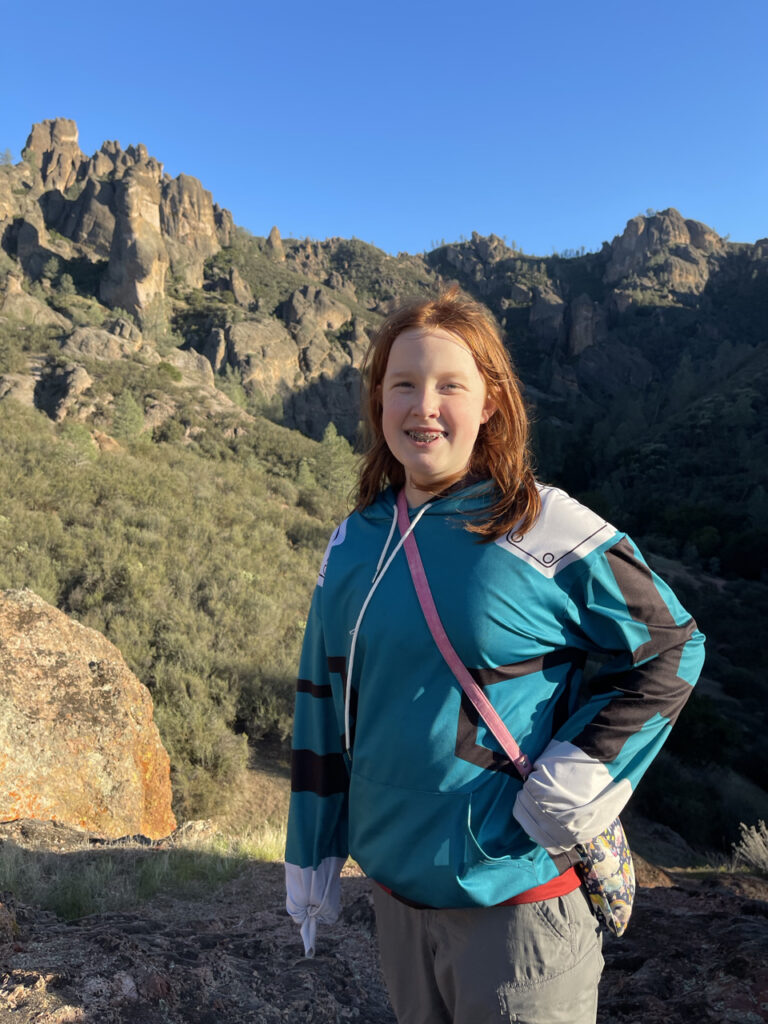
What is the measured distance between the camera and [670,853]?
281 inches

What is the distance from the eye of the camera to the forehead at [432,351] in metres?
1.30

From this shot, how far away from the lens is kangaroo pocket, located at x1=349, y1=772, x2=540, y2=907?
3.67 feet

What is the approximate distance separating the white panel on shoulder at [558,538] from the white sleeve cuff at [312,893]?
0.85 meters

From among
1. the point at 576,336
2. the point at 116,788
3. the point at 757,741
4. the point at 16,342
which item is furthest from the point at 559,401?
the point at 116,788

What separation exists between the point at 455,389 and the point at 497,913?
38.7 inches

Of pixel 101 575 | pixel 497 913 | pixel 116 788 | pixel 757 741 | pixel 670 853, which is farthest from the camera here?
pixel 757 741

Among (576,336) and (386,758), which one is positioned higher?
(576,336)

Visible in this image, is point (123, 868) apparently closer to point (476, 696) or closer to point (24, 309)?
point (476, 696)

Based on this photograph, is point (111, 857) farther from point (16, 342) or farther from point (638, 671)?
point (16, 342)

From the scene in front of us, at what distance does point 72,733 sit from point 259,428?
19639 mm

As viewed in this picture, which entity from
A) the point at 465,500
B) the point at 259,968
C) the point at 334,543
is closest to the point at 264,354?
the point at 259,968

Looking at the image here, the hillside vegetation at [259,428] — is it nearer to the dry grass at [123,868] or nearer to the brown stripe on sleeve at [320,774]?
the brown stripe on sleeve at [320,774]

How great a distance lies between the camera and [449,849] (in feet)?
3.74

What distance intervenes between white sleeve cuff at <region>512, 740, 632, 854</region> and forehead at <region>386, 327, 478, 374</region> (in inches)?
29.8
